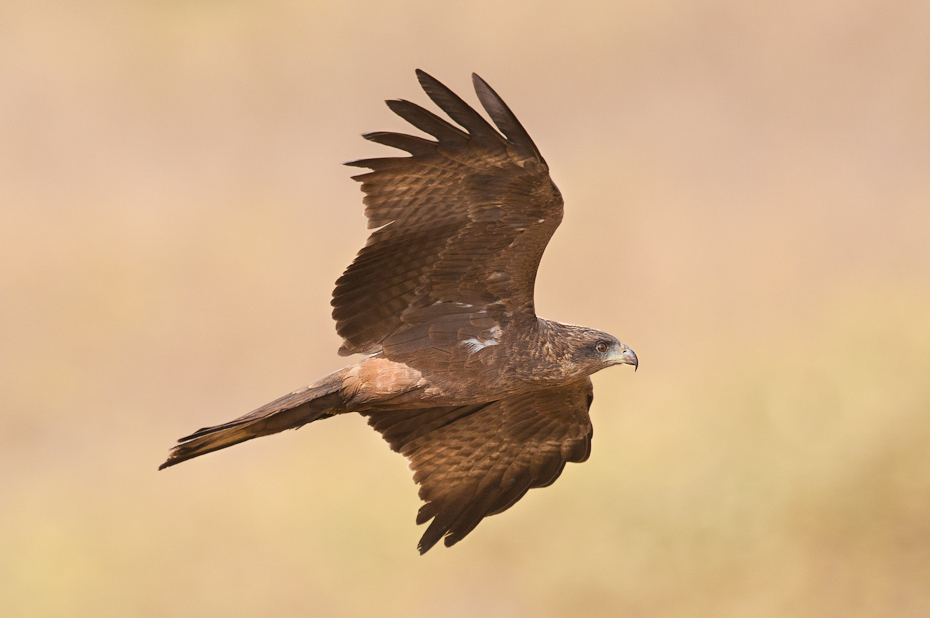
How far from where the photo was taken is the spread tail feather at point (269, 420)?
560 centimetres

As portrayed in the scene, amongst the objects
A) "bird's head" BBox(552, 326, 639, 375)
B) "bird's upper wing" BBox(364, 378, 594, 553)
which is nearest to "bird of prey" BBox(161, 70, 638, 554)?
"bird's head" BBox(552, 326, 639, 375)

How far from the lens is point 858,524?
1048 cm

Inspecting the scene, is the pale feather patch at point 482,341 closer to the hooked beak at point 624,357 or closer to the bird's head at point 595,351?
the bird's head at point 595,351

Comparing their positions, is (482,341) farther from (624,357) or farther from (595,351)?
(624,357)

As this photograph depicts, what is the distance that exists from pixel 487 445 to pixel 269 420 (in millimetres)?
1911

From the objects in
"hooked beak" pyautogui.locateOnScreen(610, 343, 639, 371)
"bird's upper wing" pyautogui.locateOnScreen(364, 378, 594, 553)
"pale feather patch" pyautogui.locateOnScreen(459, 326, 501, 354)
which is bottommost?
"bird's upper wing" pyautogui.locateOnScreen(364, 378, 594, 553)

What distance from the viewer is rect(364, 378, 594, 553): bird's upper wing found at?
702 cm

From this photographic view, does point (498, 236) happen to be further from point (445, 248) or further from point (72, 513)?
point (72, 513)

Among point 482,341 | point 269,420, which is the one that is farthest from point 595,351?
point 269,420

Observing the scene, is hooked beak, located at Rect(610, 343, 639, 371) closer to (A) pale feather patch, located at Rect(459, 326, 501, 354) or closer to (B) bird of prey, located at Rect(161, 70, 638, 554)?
(B) bird of prey, located at Rect(161, 70, 638, 554)

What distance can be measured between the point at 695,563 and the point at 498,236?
6.45 m

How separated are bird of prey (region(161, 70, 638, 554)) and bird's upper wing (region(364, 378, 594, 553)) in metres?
0.25

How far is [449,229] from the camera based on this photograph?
589cm

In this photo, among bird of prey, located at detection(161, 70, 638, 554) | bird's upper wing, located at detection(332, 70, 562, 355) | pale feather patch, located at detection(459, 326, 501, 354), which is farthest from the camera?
pale feather patch, located at detection(459, 326, 501, 354)
